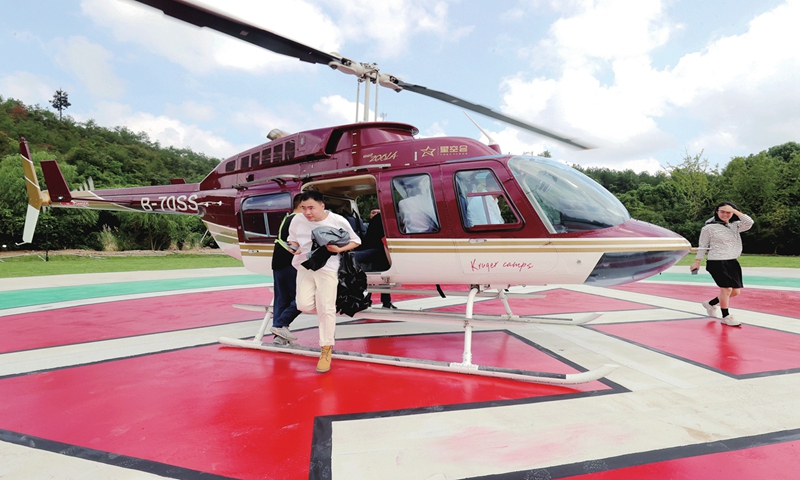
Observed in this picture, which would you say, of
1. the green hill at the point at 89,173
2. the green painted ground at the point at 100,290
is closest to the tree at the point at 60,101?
the green hill at the point at 89,173

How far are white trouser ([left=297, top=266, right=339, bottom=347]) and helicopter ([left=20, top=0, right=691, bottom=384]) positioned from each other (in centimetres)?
37

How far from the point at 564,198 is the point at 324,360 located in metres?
2.64

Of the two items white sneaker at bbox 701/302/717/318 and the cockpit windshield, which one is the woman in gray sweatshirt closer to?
white sneaker at bbox 701/302/717/318

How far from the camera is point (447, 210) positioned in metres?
3.85

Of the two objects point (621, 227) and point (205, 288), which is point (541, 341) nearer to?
point (621, 227)

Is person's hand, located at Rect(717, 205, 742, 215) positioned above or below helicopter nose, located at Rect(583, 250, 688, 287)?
above

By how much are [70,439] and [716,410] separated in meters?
4.12

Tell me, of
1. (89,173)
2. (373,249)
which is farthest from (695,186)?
(89,173)

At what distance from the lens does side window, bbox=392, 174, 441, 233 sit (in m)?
3.94

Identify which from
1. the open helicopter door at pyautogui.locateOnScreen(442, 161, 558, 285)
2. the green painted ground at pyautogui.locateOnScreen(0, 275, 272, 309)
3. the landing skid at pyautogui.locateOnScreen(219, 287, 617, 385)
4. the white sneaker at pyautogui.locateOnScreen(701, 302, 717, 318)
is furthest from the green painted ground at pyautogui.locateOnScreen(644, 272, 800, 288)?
the green painted ground at pyautogui.locateOnScreen(0, 275, 272, 309)

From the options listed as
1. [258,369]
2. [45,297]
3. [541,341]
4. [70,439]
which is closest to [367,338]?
[258,369]

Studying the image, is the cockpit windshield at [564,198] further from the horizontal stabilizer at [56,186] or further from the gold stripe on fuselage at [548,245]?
the horizontal stabilizer at [56,186]

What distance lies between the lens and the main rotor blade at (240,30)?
9.15ft

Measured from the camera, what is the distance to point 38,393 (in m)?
3.12
